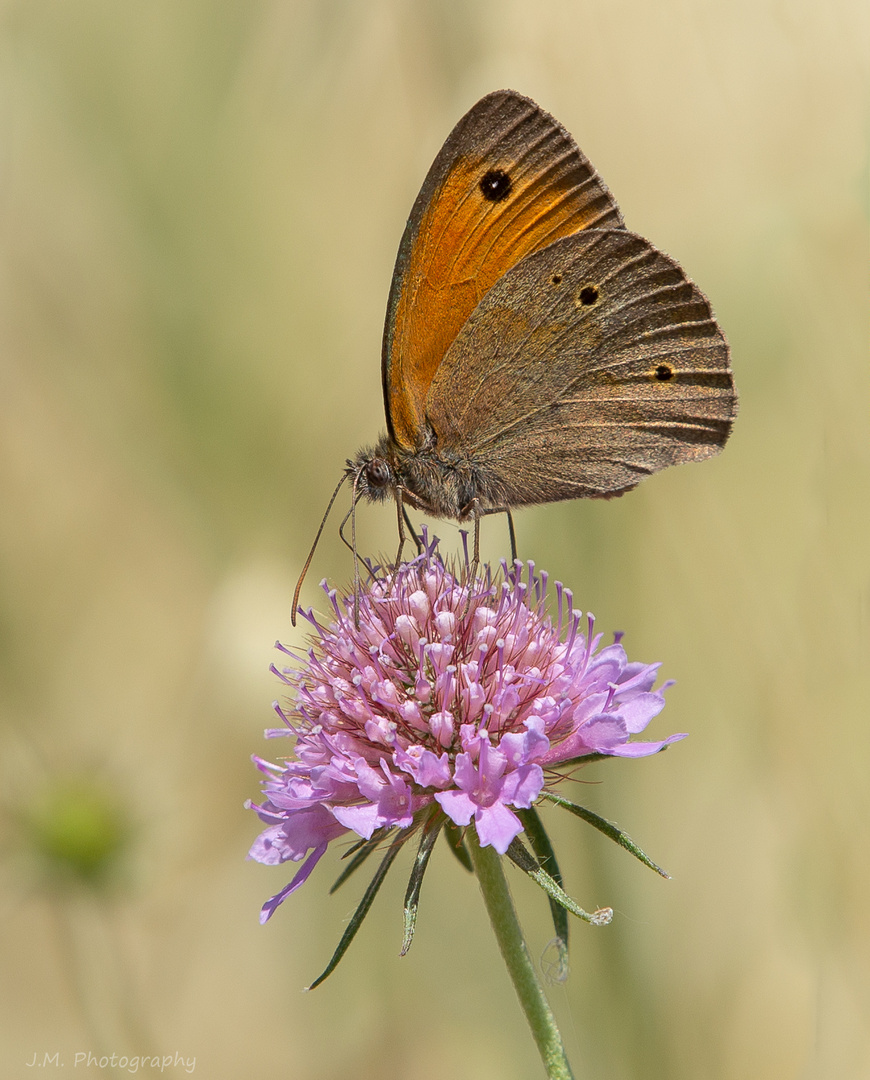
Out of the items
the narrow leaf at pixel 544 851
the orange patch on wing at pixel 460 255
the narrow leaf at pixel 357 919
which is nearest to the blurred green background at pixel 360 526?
the orange patch on wing at pixel 460 255

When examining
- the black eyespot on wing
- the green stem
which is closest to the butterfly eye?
the black eyespot on wing

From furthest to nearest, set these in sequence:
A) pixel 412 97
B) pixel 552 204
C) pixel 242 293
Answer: pixel 242 293 < pixel 412 97 < pixel 552 204

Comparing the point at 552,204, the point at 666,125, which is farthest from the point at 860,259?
the point at 552,204

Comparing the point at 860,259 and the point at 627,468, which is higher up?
the point at 860,259

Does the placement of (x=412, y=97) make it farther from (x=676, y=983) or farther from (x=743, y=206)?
(x=676, y=983)

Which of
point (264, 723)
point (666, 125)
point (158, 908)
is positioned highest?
point (666, 125)

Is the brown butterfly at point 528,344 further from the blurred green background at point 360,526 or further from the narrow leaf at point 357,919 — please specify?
the narrow leaf at point 357,919

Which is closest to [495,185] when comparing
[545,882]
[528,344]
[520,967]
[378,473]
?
[528,344]

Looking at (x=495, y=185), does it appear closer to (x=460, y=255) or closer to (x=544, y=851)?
(x=460, y=255)
